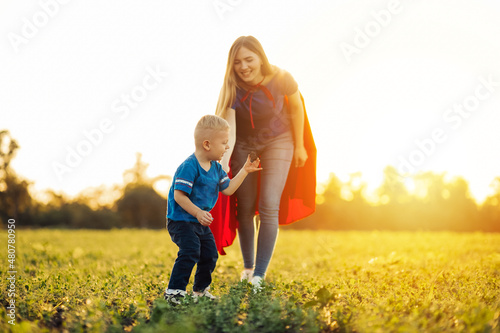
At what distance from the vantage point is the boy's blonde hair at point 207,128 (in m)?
3.33

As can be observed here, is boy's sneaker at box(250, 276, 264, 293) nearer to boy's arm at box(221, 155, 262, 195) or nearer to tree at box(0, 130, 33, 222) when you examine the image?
boy's arm at box(221, 155, 262, 195)

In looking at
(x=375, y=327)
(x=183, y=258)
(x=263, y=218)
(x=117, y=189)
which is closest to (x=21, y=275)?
(x=183, y=258)

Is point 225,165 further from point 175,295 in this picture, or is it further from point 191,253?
point 175,295

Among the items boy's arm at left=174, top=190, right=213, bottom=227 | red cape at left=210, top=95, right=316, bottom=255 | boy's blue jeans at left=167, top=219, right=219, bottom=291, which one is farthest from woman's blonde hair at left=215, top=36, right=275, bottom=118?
boy's blue jeans at left=167, top=219, right=219, bottom=291

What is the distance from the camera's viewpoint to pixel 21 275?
14.6 ft

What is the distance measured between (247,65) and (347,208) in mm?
24159

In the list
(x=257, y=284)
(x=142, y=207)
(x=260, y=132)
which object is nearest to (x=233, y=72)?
(x=260, y=132)

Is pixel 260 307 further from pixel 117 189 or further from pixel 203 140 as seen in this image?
pixel 117 189

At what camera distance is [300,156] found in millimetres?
4348

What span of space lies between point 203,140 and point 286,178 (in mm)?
1223

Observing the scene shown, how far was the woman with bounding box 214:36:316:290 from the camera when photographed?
3992 millimetres

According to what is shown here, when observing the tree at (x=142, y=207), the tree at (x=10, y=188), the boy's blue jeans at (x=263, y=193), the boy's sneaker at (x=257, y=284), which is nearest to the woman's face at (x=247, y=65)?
the boy's blue jeans at (x=263, y=193)

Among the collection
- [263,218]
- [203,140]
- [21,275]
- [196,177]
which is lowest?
[21,275]

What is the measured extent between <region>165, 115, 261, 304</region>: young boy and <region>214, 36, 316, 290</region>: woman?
1.63 feet
